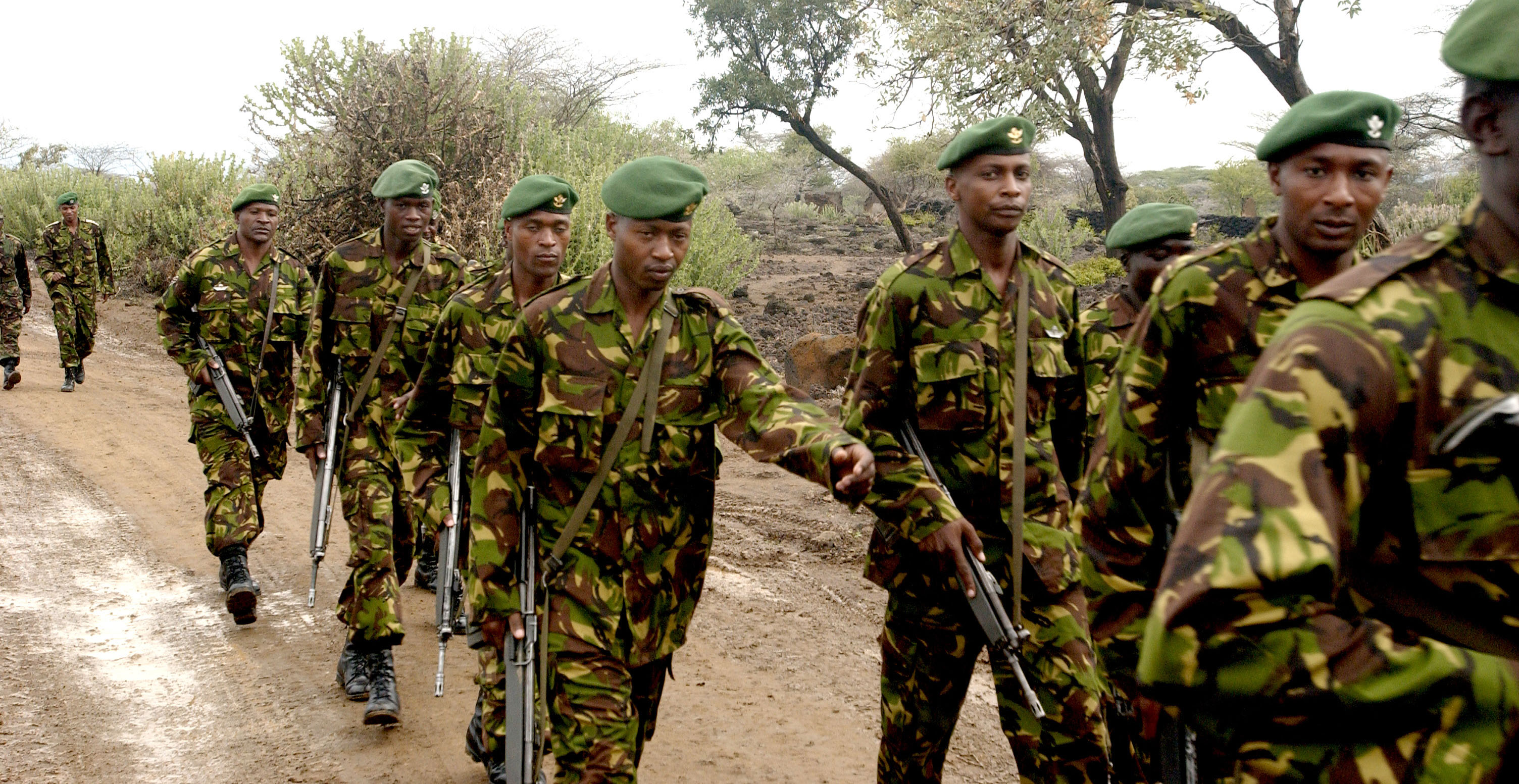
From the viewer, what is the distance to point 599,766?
353 centimetres

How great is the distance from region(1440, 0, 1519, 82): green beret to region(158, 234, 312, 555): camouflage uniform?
23.0 feet

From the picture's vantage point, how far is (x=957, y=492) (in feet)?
13.3

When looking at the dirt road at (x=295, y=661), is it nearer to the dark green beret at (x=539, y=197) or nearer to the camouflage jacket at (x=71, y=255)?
the dark green beret at (x=539, y=197)

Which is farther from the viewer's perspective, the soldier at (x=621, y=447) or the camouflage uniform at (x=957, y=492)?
the camouflage uniform at (x=957, y=492)

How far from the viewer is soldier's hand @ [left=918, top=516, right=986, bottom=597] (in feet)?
12.4

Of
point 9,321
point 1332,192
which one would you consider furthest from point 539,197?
point 9,321

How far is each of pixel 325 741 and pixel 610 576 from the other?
2.45 metres

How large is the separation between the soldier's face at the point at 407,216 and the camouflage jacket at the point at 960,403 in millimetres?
3261

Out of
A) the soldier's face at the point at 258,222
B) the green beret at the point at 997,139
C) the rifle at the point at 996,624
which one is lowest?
the rifle at the point at 996,624

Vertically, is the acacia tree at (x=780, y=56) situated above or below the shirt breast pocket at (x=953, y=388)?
above

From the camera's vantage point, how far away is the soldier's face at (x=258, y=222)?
781 cm

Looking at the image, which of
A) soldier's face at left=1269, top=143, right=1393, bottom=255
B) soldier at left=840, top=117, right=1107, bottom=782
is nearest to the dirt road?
soldier at left=840, top=117, right=1107, bottom=782

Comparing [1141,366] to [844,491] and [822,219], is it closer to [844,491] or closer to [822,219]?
[844,491]

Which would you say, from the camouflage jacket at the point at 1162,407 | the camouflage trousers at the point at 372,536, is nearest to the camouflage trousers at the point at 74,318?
the camouflage trousers at the point at 372,536
